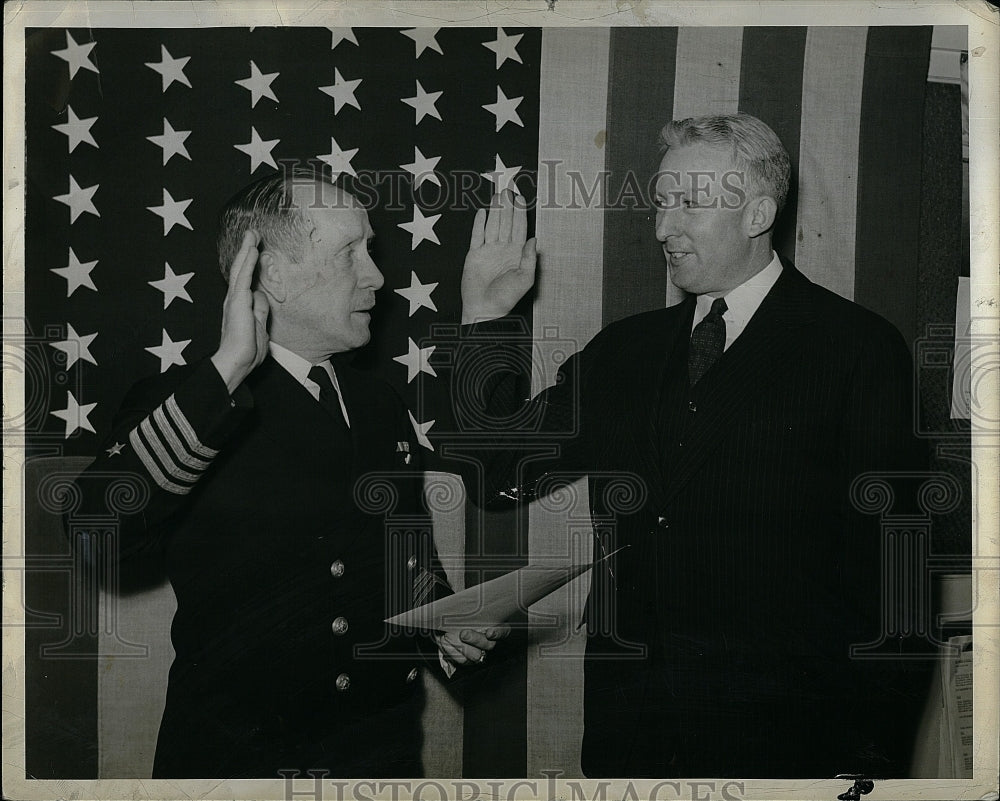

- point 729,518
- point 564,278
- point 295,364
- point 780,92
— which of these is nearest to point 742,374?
point 729,518

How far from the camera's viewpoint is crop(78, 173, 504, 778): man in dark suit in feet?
7.75

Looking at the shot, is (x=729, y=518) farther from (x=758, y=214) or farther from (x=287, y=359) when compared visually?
(x=287, y=359)

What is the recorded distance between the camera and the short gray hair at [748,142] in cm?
238

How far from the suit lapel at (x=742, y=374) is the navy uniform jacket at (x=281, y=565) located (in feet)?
2.31

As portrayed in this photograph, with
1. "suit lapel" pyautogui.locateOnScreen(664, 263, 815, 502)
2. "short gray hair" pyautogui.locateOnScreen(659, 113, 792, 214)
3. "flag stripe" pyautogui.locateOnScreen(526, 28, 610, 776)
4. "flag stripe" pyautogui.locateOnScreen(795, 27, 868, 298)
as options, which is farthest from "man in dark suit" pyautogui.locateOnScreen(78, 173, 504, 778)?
"flag stripe" pyautogui.locateOnScreen(795, 27, 868, 298)

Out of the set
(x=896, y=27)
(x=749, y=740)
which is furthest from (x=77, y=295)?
(x=896, y=27)

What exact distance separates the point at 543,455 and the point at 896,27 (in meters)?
1.44

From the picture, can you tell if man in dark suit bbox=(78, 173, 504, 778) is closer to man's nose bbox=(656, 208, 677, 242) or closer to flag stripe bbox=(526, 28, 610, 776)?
flag stripe bbox=(526, 28, 610, 776)

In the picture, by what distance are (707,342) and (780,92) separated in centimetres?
67

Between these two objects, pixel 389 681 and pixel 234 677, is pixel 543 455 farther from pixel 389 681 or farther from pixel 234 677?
pixel 234 677

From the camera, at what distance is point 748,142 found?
2383 millimetres

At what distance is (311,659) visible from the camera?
7.79 feet

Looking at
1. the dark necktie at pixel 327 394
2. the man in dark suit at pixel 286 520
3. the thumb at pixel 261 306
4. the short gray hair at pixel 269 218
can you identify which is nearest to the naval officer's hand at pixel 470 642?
the man in dark suit at pixel 286 520

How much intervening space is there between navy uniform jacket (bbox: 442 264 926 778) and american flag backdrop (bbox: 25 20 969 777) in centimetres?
9
